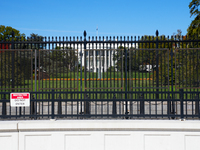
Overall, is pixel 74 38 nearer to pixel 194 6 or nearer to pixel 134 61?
pixel 134 61

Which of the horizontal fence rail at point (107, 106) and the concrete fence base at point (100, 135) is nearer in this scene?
the concrete fence base at point (100, 135)

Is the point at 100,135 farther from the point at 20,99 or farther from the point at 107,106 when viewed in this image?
the point at 20,99

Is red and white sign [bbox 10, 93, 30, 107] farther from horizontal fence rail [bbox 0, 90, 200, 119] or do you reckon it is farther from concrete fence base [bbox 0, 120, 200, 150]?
concrete fence base [bbox 0, 120, 200, 150]

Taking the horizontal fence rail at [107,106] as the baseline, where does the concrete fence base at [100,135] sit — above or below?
below

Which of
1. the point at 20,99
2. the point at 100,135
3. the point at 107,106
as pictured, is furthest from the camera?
the point at 107,106

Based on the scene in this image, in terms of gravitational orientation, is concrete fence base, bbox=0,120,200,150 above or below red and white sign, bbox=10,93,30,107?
below

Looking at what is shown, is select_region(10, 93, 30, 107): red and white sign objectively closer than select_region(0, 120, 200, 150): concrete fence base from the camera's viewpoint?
No

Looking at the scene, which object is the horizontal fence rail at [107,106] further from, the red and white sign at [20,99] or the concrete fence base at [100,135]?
the concrete fence base at [100,135]

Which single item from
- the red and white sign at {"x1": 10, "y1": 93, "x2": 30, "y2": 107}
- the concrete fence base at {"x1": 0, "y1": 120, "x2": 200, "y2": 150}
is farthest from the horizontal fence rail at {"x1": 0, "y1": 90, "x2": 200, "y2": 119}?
the concrete fence base at {"x1": 0, "y1": 120, "x2": 200, "y2": 150}

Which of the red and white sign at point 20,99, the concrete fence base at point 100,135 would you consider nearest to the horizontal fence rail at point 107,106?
the red and white sign at point 20,99

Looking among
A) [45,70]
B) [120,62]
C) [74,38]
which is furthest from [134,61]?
[45,70]

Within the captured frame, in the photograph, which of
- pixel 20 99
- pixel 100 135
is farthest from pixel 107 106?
pixel 20 99

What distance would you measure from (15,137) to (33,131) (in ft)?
1.61

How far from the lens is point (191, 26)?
2377 centimetres
